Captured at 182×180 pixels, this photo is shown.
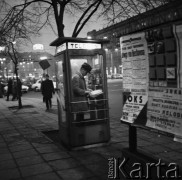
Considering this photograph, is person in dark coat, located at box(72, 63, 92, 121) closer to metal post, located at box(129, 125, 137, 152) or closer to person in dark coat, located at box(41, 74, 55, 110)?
metal post, located at box(129, 125, 137, 152)

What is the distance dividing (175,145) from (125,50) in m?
3.01

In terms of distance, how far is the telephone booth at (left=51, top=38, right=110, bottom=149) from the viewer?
6.37 metres

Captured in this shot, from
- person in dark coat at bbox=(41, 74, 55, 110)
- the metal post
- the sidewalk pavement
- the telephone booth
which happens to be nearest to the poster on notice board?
the metal post

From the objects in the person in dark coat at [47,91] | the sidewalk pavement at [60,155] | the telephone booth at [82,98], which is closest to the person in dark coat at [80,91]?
the telephone booth at [82,98]

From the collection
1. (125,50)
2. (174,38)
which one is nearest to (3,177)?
(125,50)

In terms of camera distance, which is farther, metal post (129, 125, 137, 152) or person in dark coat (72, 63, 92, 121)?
person in dark coat (72, 63, 92, 121)

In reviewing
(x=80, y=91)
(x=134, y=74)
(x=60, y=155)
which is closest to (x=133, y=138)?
(x=134, y=74)

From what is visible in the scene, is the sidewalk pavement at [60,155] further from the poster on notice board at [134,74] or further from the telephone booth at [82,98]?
the poster on notice board at [134,74]

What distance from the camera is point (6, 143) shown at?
742 cm

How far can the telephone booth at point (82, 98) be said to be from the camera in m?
6.37

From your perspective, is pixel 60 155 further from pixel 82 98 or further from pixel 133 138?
pixel 133 138

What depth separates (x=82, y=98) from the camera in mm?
6762

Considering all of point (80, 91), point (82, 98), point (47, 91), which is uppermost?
point (80, 91)

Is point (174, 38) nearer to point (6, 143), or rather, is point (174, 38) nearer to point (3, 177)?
point (3, 177)
